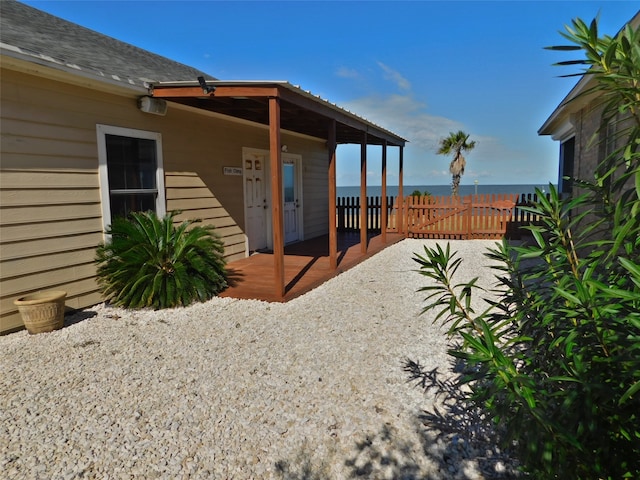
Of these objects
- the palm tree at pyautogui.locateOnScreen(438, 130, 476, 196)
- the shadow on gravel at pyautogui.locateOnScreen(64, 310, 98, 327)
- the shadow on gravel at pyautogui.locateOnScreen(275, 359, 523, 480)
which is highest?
the palm tree at pyautogui.locateOnScreen(438, 130, 476, 196)

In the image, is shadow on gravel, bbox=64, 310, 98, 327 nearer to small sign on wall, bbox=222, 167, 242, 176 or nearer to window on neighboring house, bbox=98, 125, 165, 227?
window on neighboring house, bbox=98, 125, 165, 227

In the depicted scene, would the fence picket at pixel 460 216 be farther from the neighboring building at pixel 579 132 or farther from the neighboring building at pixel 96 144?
the neighboring building at pixel 96 144

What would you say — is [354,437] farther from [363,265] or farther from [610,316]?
[363,265]

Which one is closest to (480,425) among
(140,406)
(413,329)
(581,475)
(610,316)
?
(581,475)

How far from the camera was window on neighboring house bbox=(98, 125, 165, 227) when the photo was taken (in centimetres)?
509

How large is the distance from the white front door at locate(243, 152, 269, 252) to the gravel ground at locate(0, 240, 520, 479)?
3.57 metres

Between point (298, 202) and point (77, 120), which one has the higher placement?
point (77, 120)

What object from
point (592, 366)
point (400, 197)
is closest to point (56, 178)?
point (592, 366)

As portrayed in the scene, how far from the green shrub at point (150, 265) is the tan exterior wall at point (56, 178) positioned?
26cm

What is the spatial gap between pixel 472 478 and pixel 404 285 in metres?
4.39

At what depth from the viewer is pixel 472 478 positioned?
2.14 metres

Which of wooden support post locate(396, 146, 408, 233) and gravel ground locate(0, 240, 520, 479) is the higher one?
wooden support post locate(396, 146, 408, 233)

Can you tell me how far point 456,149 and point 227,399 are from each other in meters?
22.3

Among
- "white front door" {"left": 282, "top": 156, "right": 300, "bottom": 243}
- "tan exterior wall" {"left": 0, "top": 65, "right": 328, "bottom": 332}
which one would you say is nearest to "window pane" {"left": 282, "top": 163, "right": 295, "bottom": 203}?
"white front door" {"left": 282, "top": 156, "right": 300, "bottom": 243}
